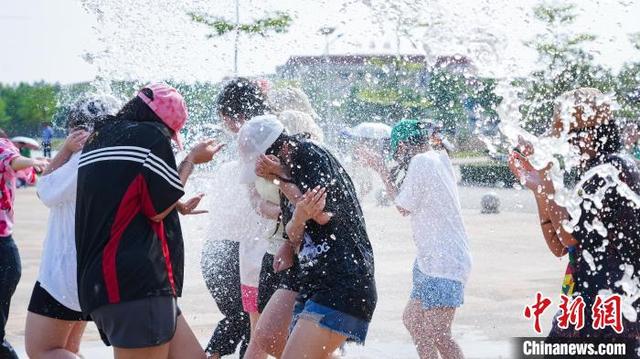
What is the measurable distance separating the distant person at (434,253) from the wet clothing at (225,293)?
1.03 metres

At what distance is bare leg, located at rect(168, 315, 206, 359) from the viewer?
3855 millimetres

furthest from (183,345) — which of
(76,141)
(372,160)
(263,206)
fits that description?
(372,160)

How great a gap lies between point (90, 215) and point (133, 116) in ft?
1.55

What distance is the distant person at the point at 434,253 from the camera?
16.4ft

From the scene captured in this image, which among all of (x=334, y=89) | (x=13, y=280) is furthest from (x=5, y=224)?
(x=334, y=89)

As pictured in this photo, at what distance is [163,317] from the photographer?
3611 mm

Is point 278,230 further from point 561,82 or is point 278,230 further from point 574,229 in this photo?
point 561,82

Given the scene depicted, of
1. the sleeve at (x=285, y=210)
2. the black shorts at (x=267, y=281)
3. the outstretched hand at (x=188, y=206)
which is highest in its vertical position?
the sleeve at (x=285, y=210)

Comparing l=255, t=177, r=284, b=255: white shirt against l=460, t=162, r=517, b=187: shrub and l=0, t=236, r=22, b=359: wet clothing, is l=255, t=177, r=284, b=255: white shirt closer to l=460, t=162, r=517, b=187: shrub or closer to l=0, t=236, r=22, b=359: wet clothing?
l=0, t=236, r=22, b=359: wet clothing

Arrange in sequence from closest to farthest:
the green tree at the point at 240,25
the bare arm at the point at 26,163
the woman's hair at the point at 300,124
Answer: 1. the woman's hair at the point at 300,124
2. the bare arm at the point at 26,163
3. the green tree at the point at 240,25

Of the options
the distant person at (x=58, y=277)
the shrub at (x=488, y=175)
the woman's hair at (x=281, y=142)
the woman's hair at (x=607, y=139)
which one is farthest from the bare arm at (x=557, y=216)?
the shrub at (x=488, y=175)

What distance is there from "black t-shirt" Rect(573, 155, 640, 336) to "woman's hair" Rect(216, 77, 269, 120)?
192 centimetres

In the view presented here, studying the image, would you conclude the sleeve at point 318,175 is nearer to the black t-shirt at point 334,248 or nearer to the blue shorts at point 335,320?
the black t-shirt at point 334,248

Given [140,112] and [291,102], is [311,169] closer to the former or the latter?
[140,112]
